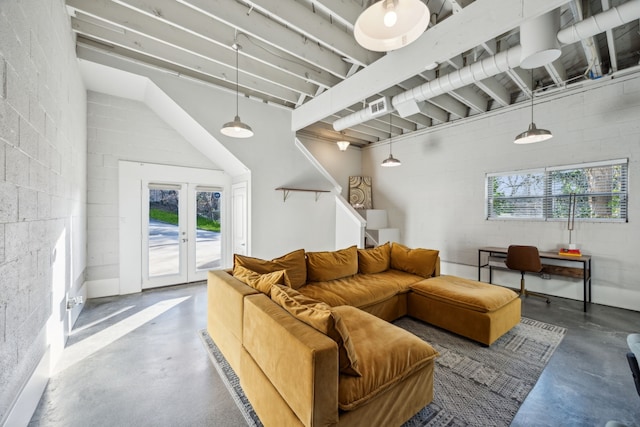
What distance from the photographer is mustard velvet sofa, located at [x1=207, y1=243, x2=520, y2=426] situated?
4.17 ft

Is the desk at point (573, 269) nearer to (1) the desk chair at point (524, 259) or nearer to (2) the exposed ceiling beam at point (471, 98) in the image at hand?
(1) the desk chair at point (524, 259)

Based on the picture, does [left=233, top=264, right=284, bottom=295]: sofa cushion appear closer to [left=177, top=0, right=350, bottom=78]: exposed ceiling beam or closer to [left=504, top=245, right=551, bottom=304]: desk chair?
[left=177, top=0, right=350, bottom=78]: exposed ceiling beam

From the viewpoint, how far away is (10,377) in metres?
1.35

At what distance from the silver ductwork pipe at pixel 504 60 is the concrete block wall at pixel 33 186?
3.90m

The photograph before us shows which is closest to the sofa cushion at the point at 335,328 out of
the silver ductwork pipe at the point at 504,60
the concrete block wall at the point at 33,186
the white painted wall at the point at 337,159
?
the concrete block wall at the point at 33,186

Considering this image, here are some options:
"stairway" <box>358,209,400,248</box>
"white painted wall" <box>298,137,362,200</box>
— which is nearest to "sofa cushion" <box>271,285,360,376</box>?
"stairway" <box>358,209,400,248</box>

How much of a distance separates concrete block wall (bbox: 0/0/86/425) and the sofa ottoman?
3.39 meters

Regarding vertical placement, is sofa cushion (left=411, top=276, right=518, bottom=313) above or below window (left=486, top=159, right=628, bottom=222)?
below

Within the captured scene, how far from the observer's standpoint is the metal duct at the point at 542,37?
2.40 m

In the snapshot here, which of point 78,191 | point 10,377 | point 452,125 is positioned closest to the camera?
point 10,377

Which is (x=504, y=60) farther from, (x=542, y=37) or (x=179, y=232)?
(x=179, y=232)

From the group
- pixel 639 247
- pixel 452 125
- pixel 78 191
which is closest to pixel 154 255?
pixel 78 191

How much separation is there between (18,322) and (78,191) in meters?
2.48

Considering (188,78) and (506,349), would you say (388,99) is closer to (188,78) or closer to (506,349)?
(188,78)
